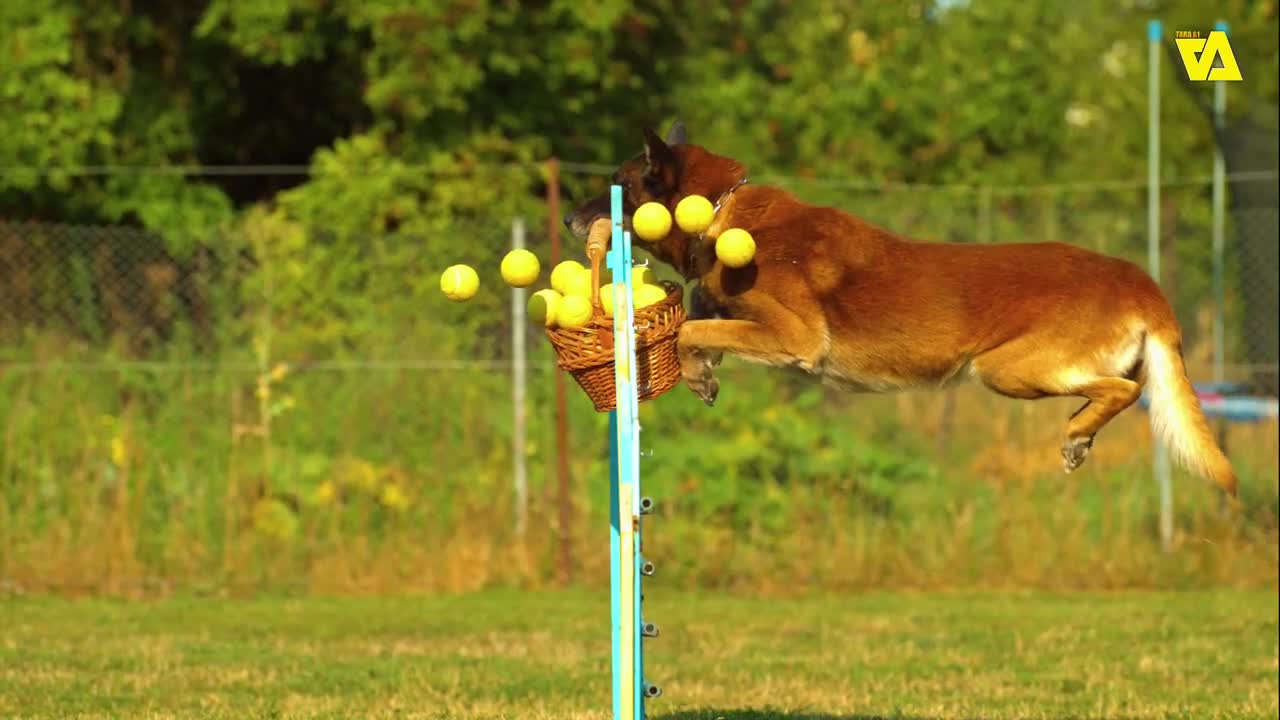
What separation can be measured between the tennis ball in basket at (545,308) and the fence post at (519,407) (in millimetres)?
6752

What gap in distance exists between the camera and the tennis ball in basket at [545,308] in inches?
236

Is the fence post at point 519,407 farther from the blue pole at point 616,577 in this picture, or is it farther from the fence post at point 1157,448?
the blue pole at point 616,577

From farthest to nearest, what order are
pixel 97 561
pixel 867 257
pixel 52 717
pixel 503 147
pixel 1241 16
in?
pixel 1241 16 → pixel 503 147 → pixel 97 561 → pixel 52 717 → pixel 867 257

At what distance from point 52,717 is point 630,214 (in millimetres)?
3546

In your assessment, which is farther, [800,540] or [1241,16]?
[1241,16]

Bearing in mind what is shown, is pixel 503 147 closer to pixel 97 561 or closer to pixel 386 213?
pixel 386 213

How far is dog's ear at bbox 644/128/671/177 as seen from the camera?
21.4 ft

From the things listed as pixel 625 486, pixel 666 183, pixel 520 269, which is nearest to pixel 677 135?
pixel 666 183

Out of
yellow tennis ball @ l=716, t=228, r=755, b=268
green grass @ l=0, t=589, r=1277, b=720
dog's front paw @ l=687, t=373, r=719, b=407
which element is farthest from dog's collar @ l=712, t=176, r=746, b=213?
green grass @ l=0, t=589, r=1277, b=720

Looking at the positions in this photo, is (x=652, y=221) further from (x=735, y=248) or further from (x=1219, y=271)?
→ (x=1219, y=271)

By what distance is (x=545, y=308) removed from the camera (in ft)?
19.7

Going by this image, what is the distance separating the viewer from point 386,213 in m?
17.3

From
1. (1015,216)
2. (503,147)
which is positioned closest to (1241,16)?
(1015,216)

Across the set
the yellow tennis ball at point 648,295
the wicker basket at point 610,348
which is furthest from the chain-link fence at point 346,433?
the wicker basket at point 610,348
